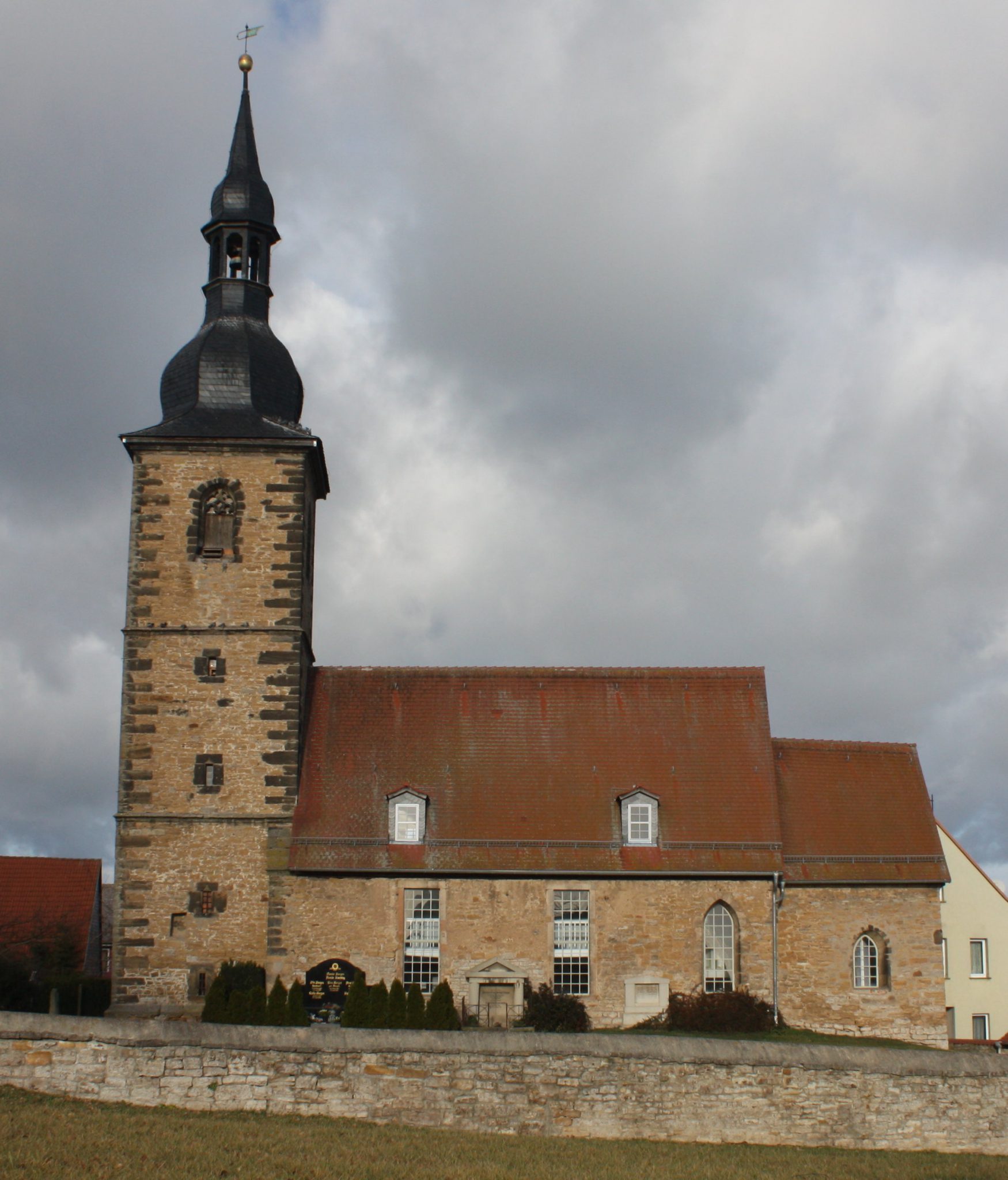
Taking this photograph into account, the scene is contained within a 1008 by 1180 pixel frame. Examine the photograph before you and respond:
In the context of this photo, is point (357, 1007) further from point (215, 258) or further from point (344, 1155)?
point (215, 258)

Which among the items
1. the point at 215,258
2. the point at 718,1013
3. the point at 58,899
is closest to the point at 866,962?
the point at 718,1013

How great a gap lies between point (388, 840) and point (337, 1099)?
10.9 metres

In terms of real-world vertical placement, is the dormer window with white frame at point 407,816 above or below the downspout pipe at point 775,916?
above

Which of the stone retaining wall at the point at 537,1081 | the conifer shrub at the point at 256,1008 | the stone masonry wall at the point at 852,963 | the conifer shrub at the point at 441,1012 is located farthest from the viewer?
the stone masonry wall at the point at 852,963

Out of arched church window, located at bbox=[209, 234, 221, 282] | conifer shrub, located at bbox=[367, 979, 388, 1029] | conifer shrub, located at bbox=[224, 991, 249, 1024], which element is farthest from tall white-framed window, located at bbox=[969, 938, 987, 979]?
arched church window, located at bbox=[209, 234, 221, 282]

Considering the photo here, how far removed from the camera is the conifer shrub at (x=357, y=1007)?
2377cm

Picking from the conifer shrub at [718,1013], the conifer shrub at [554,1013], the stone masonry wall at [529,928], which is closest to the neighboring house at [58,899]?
the stone masonry wall at [529,928]

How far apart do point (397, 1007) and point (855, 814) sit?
1144 centimetres

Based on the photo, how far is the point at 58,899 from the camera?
4041 centimetres

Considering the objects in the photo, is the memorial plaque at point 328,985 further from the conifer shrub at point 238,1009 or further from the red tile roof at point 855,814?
the red tile roof at point 855,814

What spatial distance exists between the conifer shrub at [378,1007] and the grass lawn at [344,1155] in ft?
25.2

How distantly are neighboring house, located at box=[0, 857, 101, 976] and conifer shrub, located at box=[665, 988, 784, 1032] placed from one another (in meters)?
17.5

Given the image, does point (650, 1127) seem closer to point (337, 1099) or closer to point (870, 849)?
point (337, 1099)

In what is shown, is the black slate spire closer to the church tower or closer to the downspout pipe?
the church tower
